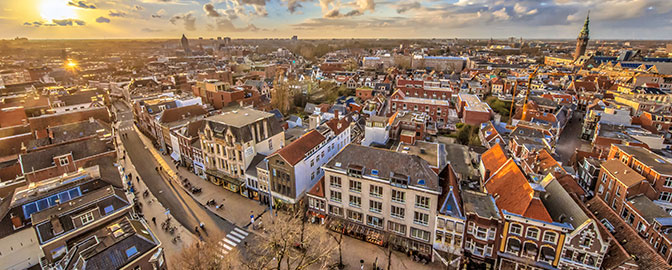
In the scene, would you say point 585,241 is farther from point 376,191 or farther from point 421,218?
point 376,191

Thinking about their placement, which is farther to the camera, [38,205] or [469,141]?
[469,141]

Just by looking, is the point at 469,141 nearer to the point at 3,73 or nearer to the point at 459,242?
the point at 459,242

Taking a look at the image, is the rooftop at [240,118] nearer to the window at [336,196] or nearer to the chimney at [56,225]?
the window at [336,196]

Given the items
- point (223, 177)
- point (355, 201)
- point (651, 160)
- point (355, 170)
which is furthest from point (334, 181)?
point (651, 160)

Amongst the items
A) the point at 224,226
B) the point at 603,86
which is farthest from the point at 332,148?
the point at 603,86

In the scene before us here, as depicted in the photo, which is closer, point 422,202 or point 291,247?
point 422,202

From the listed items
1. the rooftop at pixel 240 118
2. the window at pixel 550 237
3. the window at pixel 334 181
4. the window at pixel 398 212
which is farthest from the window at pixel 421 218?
the rooftop at pixel 240 118
